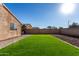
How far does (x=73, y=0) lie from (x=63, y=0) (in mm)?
380

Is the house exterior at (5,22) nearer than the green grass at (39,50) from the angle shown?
No

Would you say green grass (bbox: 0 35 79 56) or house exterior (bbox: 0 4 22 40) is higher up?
house exterior (bbox: 0 4 22 40)

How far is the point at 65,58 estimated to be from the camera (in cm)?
632

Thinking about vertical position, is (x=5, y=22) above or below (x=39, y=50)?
above

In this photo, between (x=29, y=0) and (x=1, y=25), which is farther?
(x=1, y=25)

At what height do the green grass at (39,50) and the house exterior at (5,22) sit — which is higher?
the house exterior at (5,22)

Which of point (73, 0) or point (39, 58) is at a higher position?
point (73, 0)

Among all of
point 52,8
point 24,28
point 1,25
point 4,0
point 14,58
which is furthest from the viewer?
point 24,28

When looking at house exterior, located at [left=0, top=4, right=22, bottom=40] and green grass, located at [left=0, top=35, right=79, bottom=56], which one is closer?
green grass, located at [left=0, top=35, right=79, bottom=56]

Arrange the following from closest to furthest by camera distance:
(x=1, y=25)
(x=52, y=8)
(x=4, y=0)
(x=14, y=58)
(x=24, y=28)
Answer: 1. (x=14, y=58)
2. (x=4, y=0)
3. (x=1, y=25)
4. (x=52, y=8)
5. (x=24, y=28)

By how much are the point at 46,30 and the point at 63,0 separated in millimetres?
28848

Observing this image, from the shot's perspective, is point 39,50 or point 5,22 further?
point 5,22

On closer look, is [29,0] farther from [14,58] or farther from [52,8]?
[52,8]

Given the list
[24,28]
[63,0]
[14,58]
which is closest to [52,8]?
[63,0]
